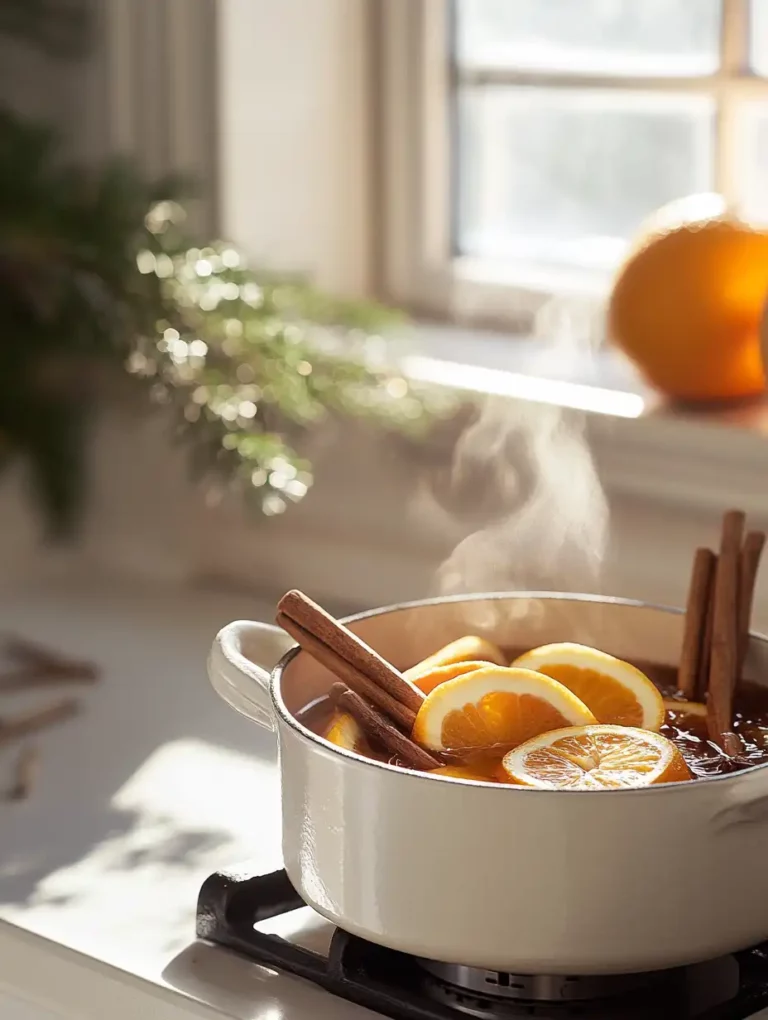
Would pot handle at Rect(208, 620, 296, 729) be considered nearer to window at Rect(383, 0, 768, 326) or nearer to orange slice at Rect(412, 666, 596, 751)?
orange slice at Rect(412, 666, 596, 751)

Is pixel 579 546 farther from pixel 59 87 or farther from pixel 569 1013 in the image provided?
pixel 59 87

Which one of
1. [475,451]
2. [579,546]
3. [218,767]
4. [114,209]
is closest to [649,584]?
[579,546]

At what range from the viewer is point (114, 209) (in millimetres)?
1038

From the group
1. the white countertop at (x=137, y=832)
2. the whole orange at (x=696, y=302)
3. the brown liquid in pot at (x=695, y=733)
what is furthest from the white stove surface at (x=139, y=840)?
the whole orange at (x=696, y=302)

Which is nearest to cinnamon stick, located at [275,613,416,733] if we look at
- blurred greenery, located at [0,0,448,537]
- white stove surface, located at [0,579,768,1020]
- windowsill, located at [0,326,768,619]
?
white stove surface, located at [0,579,768,1020]

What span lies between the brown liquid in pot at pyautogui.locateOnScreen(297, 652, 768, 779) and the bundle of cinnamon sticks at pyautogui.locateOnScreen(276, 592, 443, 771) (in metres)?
0.02

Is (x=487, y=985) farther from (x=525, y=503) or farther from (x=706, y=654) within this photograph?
(x=525, y=503)

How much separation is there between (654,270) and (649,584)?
222 millimetres

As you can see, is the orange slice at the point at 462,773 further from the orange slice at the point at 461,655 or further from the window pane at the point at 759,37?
the window pane at the point at 759,37

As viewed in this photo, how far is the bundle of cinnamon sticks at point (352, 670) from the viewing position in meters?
0.61

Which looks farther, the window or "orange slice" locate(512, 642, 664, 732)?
the window

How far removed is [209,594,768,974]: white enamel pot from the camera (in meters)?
0.52

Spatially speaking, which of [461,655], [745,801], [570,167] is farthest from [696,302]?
[745,801]

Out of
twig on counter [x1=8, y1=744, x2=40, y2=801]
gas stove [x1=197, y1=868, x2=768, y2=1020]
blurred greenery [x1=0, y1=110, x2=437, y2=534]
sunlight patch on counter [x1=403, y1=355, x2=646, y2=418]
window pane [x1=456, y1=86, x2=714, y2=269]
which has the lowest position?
twig on counter [x1=8, y1=744, x2=40, y2=801]
